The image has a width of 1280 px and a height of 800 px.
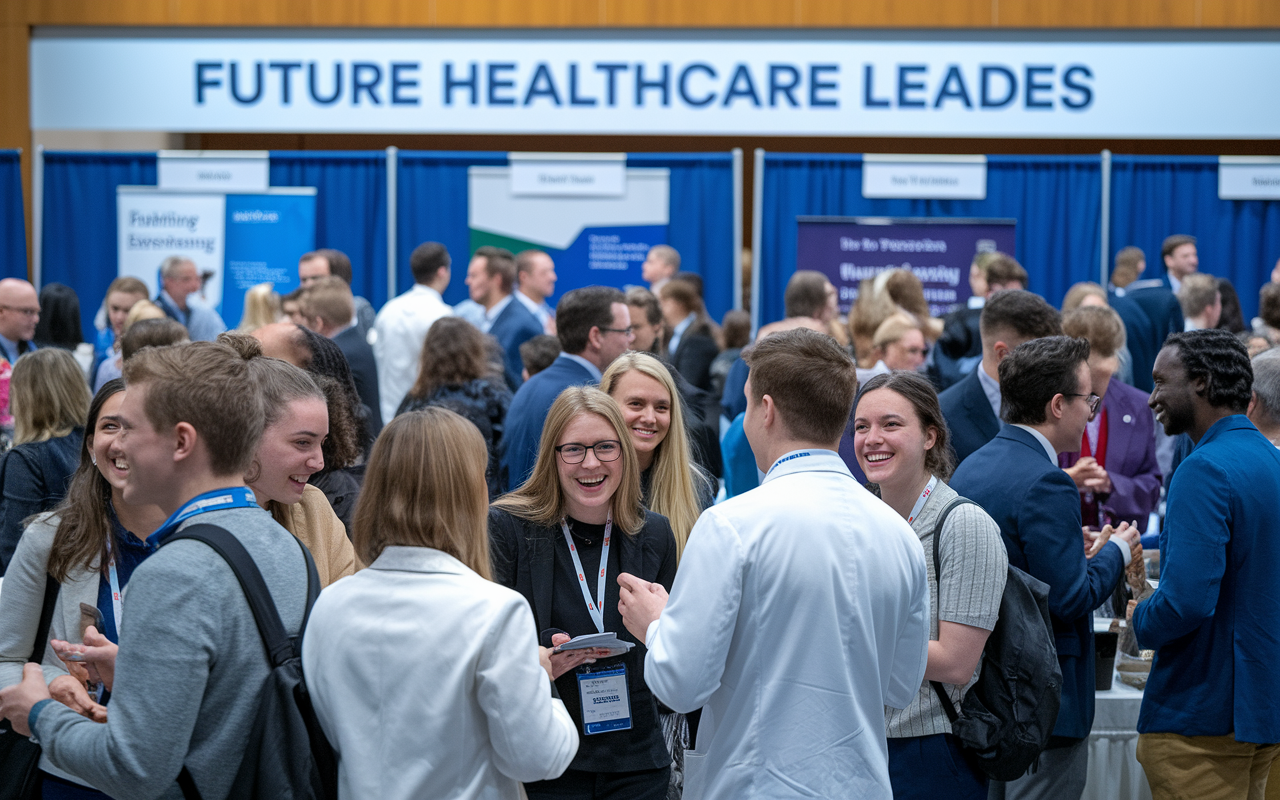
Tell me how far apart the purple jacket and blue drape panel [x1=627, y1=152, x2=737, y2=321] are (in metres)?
4.50

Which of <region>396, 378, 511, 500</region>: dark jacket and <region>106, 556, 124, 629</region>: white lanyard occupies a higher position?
<region>396, 378, 511, 500</region>: dark jacket

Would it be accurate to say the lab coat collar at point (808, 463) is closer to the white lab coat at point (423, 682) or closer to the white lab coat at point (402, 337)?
the white lab coat at point (423, 682)

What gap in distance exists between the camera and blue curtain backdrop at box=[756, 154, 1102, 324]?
26.7ft

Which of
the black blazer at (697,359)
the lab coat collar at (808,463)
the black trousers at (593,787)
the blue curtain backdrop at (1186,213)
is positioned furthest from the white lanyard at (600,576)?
the blue curtain backdrop at (1186,213)

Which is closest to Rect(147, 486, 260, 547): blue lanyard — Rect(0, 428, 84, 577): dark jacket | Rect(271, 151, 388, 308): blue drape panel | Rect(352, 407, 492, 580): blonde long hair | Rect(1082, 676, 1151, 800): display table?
Rect(352, 407, 492, 580): blonde long hair

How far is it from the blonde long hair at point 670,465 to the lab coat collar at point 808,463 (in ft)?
2.73

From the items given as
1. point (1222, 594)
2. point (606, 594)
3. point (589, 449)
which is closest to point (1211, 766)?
point (1222, 594)

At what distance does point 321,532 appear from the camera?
2.20m

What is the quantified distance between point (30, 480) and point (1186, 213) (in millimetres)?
7854

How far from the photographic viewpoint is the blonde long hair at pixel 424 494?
1619 millimetres

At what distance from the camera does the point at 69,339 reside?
634 centimetres

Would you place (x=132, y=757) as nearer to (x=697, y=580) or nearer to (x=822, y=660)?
(x=697, y=580)

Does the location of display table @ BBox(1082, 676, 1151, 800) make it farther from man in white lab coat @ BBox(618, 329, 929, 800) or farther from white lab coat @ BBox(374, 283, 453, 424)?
white lab coat @ BBox(374, 283, 453, 424)

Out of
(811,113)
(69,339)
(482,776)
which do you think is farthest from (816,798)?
(811,113)
